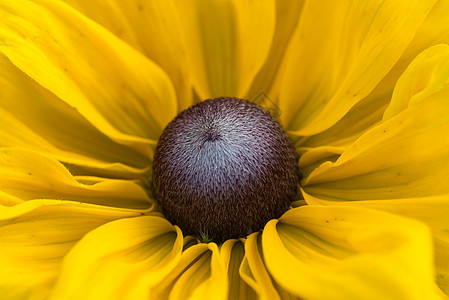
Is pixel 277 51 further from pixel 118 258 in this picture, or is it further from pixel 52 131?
pixel 118 258

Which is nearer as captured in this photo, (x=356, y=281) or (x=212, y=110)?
(x=356, y=281)

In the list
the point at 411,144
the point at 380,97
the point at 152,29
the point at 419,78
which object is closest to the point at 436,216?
the point at 411,144

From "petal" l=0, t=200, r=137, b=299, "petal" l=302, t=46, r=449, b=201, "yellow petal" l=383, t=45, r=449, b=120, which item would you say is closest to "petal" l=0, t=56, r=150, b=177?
"petal" l=0, t=200, r=137, b=299

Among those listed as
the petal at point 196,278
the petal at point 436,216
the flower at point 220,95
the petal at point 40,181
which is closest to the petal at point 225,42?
the flower at point 220,95

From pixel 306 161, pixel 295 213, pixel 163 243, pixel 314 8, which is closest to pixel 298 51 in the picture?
pixel 314 8

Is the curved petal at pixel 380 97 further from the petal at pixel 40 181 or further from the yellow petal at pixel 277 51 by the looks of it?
→ the petal at pixel 40 181

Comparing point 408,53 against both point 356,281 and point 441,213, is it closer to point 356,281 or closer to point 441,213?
point 441,213
